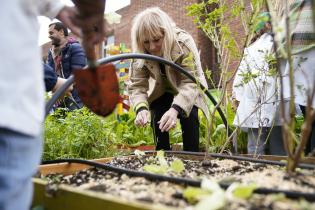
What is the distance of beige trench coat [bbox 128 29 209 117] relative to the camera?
2345mm

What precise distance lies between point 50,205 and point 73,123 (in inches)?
46.0

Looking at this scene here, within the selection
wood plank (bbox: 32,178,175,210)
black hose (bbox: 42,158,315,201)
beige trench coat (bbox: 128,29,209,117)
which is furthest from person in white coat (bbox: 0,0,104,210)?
beige trench coat (bbox: 128,29,209,117)

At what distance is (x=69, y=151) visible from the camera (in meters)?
2.25

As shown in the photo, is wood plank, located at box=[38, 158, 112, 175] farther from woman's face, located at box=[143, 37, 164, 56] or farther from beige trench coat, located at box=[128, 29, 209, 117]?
woman's face, located at box=[143, 37, 164, 56]

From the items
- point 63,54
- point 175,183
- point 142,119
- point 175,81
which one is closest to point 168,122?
point 142,119

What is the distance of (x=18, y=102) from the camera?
0.77 metres

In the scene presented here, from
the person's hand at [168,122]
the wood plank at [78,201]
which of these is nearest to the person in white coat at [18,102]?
the wood plank at [78,201]

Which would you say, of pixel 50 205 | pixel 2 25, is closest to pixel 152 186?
pixel 50 205

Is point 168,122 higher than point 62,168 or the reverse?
higher

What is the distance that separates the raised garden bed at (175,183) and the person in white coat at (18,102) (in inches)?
8.1

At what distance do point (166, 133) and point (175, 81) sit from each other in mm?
478

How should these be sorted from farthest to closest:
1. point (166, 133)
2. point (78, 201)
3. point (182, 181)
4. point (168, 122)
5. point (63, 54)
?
1. point (63, 54)
2. point (166, 133)
3. point (168, 122)
4. point (182, 181)
5. point (78, 201)

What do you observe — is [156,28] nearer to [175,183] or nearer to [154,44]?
[154,44]

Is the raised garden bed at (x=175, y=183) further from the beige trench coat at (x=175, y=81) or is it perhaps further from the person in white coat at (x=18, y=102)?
the beige trench coat at (x=175, y=81)
